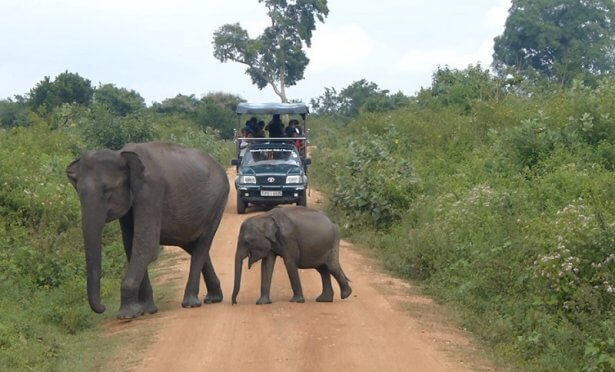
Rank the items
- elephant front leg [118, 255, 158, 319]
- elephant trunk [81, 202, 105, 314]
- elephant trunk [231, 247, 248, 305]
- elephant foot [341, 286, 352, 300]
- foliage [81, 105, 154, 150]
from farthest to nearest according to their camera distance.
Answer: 1. foliage [81, 105, 154, 150]
2. elephant foot [341, 286, 352, 300]
3. elephant trunk [231, 247, 248, 305]
4. elephant front leg [118, 255, 158, 319]
5. elephant trunk [81, 202, 105, 314]

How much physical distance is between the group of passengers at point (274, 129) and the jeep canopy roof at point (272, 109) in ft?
1.60

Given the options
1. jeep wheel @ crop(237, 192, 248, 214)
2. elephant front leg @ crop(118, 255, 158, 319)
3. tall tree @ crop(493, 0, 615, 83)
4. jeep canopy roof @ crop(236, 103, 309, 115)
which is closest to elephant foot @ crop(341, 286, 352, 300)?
elephant front leg @ crop(118, 255, 158, 319)

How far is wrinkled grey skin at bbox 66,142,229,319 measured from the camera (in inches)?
448

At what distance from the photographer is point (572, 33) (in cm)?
6544

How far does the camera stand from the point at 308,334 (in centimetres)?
1063

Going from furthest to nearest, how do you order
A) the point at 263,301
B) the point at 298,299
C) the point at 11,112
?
the point at 11,112
the point at 298,299
the point at 263,301

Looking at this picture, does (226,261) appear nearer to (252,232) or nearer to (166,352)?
(252,232)

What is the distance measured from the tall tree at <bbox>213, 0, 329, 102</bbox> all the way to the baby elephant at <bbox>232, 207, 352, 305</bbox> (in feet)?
180

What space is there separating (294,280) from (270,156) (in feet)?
38.8

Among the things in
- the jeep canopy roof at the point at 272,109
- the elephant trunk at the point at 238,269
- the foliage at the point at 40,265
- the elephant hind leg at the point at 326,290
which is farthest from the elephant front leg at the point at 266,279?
the jeep canopy roof at the point at 272,109

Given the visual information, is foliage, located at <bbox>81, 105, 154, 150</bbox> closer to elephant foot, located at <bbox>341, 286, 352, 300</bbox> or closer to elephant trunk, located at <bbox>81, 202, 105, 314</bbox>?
elephant foot, located at <bbox>341, 286, 352, 300</bbox>

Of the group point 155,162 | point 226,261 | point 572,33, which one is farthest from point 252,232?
point 572,33

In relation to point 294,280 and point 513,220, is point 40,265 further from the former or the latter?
point 513,220

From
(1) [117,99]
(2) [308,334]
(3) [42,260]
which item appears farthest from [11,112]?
(2) [308,334]
